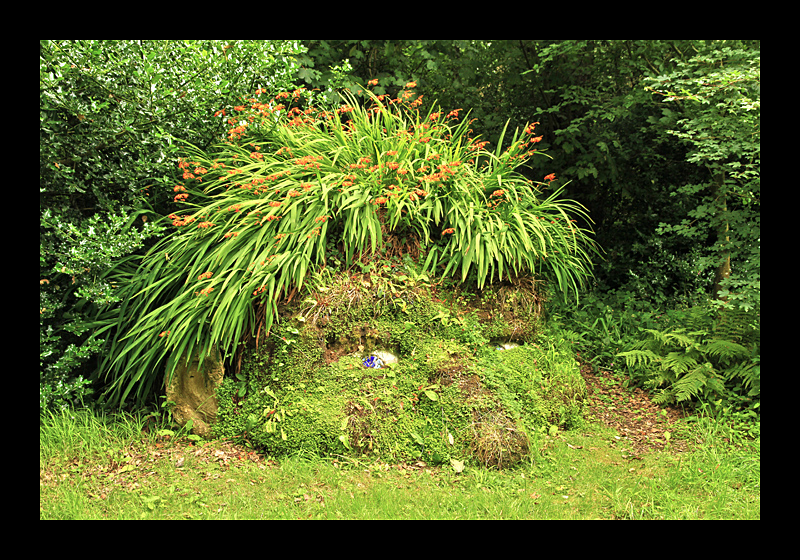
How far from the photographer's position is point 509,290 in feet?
13.2

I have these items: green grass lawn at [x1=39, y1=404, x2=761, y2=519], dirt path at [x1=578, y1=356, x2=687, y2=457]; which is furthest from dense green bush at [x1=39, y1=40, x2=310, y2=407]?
dirt path at [x1=578, y1=356, x2=687, y2=457]

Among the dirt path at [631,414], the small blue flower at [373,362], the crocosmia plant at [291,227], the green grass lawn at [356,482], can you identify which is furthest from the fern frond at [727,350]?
the small blue flower at [373,362]

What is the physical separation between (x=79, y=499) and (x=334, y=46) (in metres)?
4.70

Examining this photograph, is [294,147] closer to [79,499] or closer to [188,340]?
[188,340]

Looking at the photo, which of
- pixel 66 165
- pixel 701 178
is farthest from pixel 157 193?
pixel 701 178

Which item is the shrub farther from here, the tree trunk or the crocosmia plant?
the crocosmia plant

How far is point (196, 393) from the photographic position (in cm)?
355

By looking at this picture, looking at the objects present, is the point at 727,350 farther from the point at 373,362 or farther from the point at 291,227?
the point at 291,227

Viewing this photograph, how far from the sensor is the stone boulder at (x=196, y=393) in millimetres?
3535

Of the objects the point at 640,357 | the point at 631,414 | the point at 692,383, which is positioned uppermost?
the point at 640,357

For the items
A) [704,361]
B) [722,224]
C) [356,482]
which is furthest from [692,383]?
[356,482]

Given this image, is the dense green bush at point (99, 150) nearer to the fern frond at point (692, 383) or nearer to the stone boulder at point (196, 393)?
the stone boulder at point (196, 393)

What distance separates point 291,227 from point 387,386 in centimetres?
119

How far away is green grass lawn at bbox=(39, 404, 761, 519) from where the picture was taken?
110 inches
